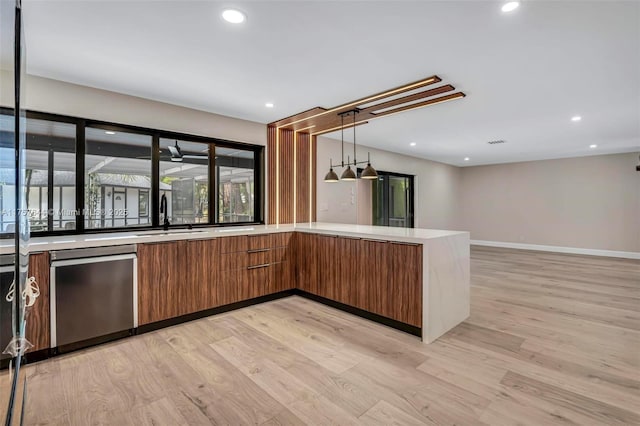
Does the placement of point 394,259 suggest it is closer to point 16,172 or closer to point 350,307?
point 350,307

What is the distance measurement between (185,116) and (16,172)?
107 inches

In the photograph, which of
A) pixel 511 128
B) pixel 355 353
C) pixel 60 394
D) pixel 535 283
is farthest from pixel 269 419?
pixel 511 128

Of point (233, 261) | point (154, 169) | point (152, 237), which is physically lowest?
point (233, 261)

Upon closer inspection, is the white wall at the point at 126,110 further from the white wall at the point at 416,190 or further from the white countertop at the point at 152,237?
the white wall at the point at 416,190

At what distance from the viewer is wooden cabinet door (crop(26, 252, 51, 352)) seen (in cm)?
245

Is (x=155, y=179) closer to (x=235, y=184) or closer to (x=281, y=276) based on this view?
(x=235, y=184)

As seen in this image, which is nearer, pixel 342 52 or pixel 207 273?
pixel 342 52

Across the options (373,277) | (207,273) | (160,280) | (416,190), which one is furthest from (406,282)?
(416,190)

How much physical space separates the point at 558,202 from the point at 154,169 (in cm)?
924

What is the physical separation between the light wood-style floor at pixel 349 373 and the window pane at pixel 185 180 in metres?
1.43

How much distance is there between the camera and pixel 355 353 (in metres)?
2.61

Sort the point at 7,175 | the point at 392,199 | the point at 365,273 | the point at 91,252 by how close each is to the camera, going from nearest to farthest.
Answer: the point at 7,175 → the point at 91,252 → the point at 365,273 → the point at 392,199

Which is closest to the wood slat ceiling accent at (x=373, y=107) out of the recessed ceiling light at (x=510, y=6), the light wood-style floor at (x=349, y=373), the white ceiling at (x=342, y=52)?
the white ceiling at (x=342, y=52)

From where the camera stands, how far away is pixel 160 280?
3.09 m
